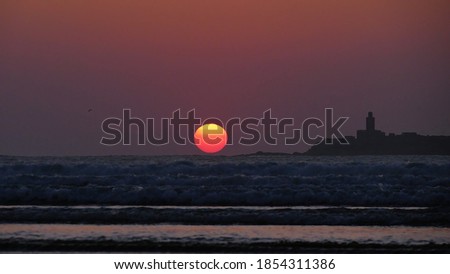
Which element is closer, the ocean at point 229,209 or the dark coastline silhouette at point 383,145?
the ocean at point 229,209

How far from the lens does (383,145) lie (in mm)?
30672

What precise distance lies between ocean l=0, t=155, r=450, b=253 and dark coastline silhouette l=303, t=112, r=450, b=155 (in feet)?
20.6

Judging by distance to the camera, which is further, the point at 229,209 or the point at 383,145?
the point at 383,145

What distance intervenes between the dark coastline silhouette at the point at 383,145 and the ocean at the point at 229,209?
20.6 ft

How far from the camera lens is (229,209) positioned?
44.3 ft

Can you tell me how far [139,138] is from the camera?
2611cm

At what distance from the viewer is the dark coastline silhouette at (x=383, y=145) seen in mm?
27281

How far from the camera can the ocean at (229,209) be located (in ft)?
33.1

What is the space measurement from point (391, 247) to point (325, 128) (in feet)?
58.4

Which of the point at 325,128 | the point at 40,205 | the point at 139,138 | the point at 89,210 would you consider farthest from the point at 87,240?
the point at 325,128

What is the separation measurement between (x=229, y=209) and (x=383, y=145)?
59.0ft
